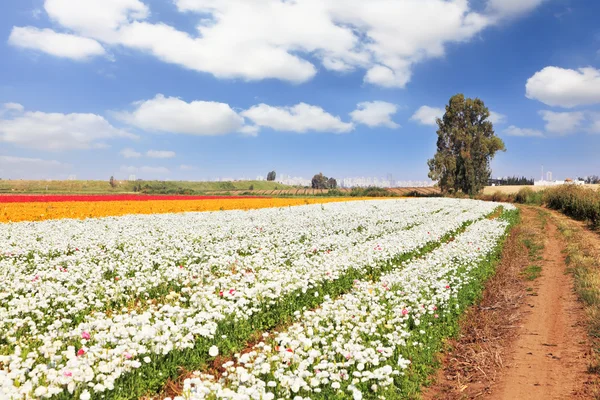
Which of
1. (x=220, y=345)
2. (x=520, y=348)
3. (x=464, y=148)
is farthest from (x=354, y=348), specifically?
(x=464, y=148)

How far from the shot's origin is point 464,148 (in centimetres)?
8475

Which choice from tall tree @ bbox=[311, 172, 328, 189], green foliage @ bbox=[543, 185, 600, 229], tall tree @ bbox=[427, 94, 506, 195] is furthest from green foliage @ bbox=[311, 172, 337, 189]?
green foliage @ bbox=[543, 185, 600, 229]

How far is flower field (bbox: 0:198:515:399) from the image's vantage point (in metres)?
5.97

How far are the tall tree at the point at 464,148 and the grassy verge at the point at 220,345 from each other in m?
77.4

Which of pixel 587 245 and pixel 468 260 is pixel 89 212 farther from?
pixel 587 245

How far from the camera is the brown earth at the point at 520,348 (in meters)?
6.73

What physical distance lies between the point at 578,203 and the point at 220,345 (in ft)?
144

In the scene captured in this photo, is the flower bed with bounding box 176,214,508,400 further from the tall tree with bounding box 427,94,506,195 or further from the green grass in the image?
the green grass

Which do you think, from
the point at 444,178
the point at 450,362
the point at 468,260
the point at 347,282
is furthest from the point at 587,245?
the point at 444,178

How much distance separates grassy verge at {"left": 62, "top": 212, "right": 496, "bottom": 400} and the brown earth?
3.64m

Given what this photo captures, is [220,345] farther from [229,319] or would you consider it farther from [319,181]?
[319,181]

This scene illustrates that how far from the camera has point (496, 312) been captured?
10.4 meters

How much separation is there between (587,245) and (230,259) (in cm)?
1870

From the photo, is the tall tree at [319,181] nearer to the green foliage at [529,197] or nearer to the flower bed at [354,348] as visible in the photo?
the green foliage at [529,197]
